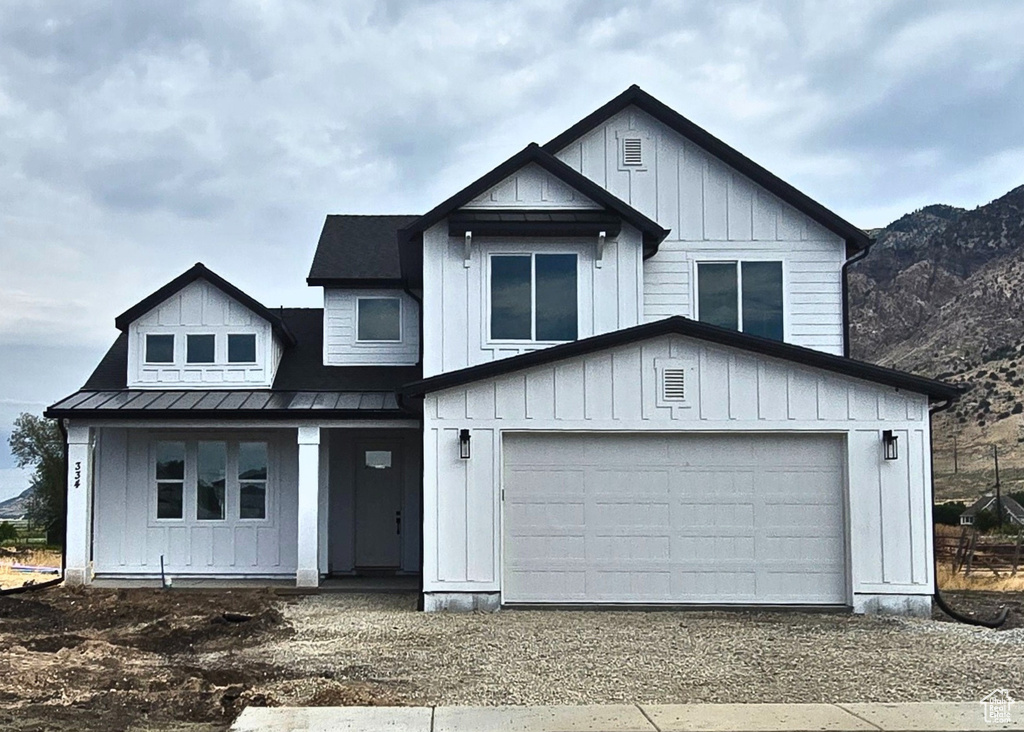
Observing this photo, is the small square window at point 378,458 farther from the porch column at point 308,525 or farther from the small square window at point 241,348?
the small square window at point 241,348

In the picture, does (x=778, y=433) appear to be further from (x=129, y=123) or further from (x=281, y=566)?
(x=129, y=123)

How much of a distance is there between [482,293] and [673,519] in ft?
14.6

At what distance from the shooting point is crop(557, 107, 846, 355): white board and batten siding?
656 inches

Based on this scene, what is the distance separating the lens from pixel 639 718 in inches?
311

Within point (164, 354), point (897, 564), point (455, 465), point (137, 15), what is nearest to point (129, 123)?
point (137, 15)

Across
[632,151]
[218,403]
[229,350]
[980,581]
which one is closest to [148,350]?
[229,350]

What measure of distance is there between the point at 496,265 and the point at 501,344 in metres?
1.22

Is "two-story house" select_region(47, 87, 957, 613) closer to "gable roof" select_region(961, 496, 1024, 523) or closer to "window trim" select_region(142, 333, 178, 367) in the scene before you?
"window trim" select_region(142, 333, 178, 367)

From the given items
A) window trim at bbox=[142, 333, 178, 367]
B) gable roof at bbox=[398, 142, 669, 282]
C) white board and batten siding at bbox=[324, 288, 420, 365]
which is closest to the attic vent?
gable roof at bbox=[398, 142, 669, 282]

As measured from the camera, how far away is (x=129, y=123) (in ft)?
65.2

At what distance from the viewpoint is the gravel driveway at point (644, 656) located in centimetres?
902

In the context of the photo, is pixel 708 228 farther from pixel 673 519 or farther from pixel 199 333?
pixel 199 333

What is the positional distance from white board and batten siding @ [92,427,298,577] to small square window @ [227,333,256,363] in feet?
4.10

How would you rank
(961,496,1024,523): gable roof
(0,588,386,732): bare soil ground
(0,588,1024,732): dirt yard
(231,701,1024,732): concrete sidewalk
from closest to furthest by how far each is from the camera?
(231,701,1024,732): concrete sidewalk
(0,588,386,732): bare soil ground
(0,588,1024,732): dirt yard
(961,496,1024,523): gable roof
